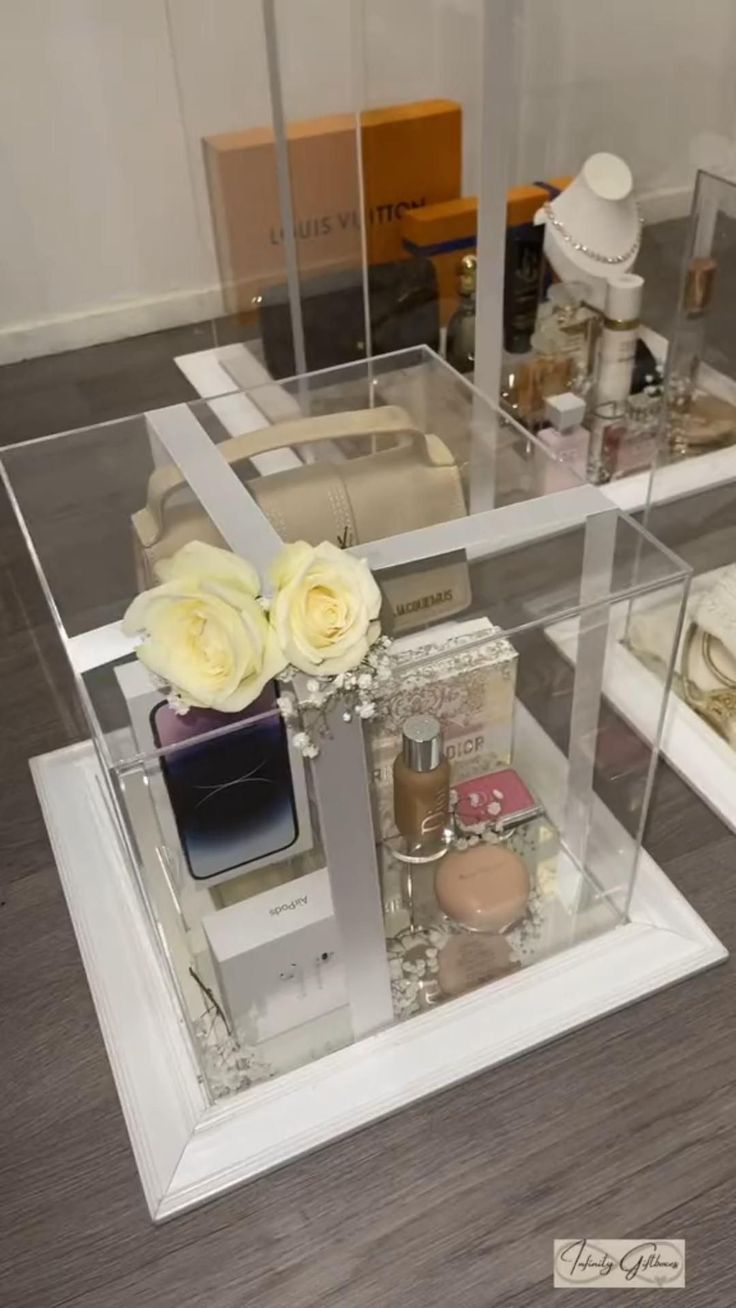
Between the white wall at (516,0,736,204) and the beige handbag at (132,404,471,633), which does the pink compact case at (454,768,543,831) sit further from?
the white wall at (516,0,736,204)

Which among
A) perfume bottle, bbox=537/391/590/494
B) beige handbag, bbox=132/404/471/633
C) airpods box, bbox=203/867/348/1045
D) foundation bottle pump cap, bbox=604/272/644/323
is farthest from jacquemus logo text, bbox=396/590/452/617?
foundation bottle pump cap, bbox=604/272/644/323

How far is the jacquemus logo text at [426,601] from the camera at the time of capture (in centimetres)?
82

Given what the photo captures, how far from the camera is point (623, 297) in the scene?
1511 mm

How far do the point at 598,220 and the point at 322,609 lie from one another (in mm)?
1134

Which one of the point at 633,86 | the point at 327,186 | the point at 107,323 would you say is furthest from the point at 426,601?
the point at 633,86

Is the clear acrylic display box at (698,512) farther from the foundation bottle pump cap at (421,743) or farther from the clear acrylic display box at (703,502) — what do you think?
Answer: the foundation bottle pump cap at (421,743)

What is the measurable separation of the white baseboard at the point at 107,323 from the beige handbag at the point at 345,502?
3.83 feet

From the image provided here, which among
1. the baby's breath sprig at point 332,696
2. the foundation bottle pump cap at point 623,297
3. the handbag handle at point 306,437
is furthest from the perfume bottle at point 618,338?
the baby's breath sprig at point 332,696

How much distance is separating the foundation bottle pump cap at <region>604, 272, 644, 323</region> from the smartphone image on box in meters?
1.00

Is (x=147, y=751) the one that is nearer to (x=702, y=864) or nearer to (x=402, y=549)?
(x=402, y=549)

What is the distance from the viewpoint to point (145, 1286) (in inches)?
31.5

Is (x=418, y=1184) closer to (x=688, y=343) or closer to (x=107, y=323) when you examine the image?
(x=688, y=343)

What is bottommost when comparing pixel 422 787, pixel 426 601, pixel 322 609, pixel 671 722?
pixel 671 722

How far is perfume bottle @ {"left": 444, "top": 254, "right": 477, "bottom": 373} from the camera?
5.21 ft
